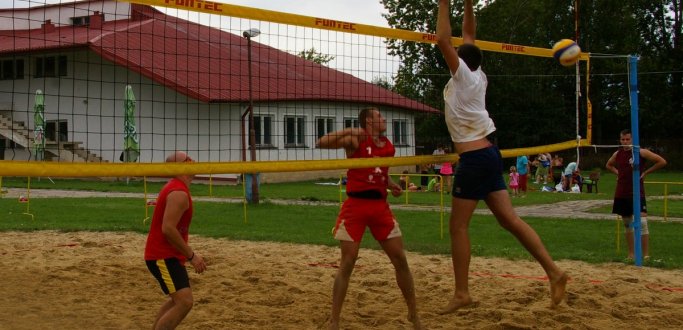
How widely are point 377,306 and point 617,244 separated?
200 inches

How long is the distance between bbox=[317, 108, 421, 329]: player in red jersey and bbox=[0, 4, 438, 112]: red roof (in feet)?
4.07

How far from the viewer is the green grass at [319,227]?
1016 centimetres

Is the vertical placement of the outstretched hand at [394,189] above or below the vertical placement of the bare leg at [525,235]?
above

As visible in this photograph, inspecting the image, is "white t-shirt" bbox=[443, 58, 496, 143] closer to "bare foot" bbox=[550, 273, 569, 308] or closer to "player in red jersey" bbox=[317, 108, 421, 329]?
"player in red jersey" bbox=[317, 108, 421, 329]

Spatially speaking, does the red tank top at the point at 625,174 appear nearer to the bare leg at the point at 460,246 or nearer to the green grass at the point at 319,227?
the green grass at the point at 319,227

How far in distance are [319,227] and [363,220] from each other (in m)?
7.35

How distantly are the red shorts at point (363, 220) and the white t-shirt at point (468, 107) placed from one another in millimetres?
804

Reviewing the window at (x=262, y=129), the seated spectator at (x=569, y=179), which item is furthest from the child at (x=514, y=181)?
the window at (x=262, y=129)

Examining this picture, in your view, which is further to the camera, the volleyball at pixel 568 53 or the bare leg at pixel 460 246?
the volleyball at pixel 568 53

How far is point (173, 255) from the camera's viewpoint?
5141 mm

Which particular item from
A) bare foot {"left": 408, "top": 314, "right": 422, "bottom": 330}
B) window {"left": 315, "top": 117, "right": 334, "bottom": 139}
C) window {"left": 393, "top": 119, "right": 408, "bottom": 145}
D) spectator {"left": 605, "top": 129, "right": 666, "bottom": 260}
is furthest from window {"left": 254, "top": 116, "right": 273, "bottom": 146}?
bare foot {"left": 408, "top": 314, "right": 422, "bottom": 330}

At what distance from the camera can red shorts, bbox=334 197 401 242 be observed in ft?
18.4

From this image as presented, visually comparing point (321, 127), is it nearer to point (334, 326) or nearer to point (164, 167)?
point (334, 326)

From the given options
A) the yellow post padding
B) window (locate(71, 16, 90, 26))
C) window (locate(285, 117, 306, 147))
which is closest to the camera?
the yellow post padding
